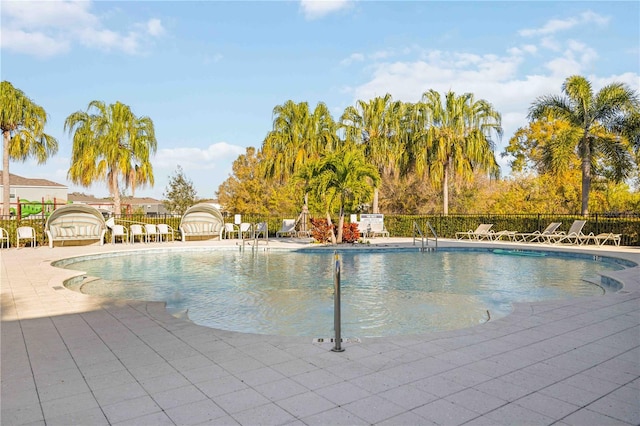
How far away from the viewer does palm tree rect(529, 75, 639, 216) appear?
64.5ft

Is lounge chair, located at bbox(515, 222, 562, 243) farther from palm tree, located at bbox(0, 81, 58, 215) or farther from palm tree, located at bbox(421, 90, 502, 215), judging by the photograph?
palm tree, located at bbox(0, 81, 58, 215)

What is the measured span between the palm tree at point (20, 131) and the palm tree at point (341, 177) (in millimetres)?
14062

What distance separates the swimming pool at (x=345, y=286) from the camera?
6586mm

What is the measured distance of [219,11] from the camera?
41.0ft

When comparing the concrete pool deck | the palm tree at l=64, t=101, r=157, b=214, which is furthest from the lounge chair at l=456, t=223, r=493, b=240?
the palm tree at l=64, t=101, r=157, b=214

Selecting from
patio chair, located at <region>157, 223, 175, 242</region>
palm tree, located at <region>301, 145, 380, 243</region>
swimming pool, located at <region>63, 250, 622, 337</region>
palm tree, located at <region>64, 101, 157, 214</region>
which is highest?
palm tree, located at <region>64, 101, 157, 214</region>

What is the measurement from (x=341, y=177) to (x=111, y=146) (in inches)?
485

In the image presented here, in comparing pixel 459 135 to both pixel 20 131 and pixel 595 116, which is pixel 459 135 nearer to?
pixel 595 116

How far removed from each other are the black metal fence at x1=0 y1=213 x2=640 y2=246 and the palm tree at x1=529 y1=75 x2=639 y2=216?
120 cm

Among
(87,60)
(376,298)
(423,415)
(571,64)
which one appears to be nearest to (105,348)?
(423,415)

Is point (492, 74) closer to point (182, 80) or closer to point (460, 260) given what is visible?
point (460, 260)

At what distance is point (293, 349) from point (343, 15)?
38.1 feet

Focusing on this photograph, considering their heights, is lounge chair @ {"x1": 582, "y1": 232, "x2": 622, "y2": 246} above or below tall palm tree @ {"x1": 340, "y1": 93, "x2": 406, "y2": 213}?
below

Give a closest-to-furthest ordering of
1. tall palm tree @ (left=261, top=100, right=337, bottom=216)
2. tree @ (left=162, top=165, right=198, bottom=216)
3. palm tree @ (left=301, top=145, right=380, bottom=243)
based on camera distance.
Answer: palm tree @ (left=301, top=145, right=380, bottom=243) < tall palm tree @ (left=261, top=100, right=337, bottom=216) < tree @ (left=162, top=165, right=198, bottom=216)
